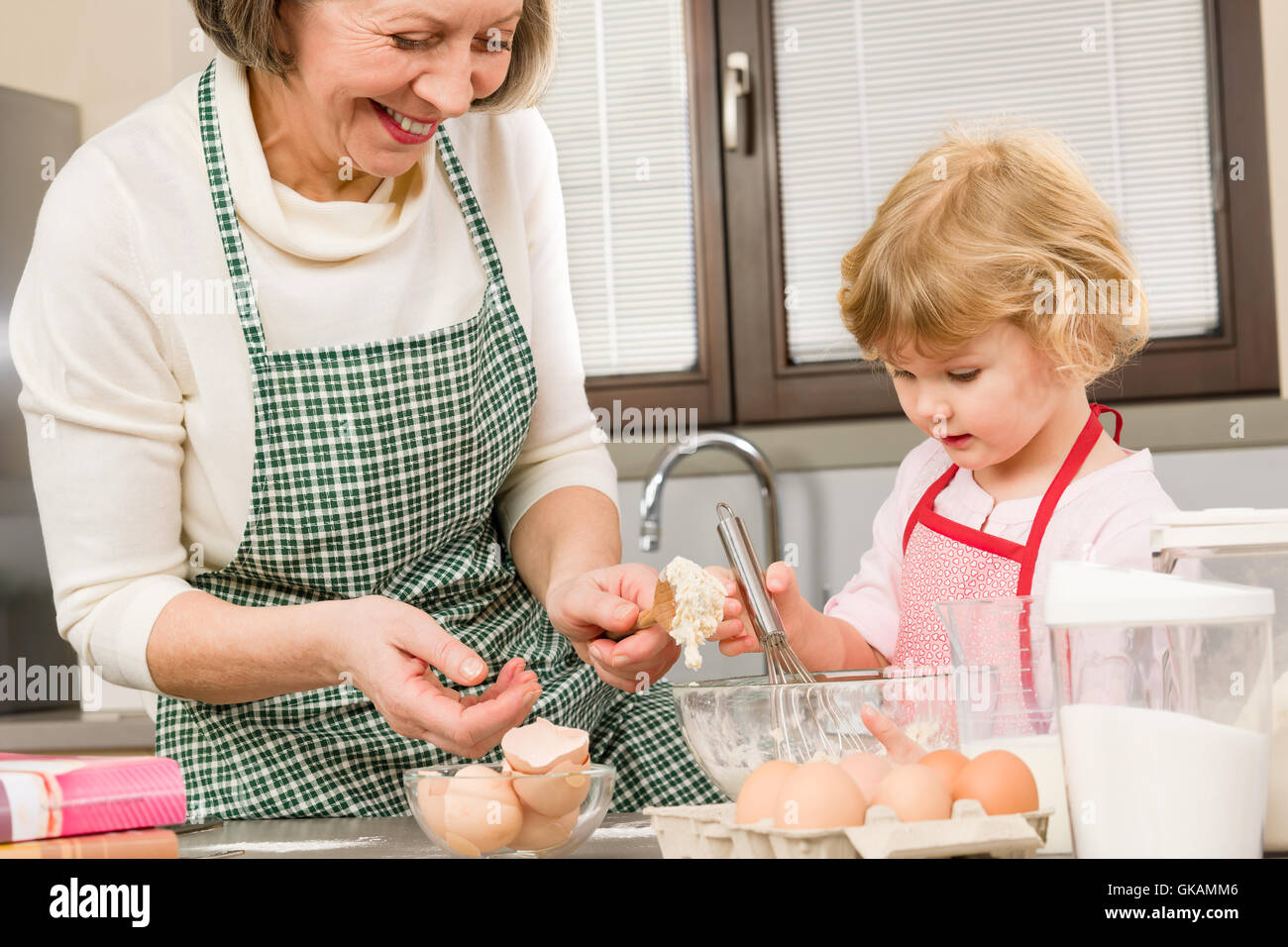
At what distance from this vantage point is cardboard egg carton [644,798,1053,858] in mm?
536

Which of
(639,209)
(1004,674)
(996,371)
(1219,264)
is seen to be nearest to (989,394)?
(996,371)

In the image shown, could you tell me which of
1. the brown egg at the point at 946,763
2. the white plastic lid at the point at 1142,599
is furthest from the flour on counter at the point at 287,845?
the white plastic lid at the point at 1142,599

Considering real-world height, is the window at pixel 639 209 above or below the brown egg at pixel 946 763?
above

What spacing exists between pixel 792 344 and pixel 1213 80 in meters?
0.88

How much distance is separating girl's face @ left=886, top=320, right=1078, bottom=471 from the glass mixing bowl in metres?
0.53

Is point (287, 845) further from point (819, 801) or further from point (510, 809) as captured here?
point (819, 801)

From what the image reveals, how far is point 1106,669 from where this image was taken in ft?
1.88

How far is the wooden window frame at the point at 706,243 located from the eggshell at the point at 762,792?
189cm

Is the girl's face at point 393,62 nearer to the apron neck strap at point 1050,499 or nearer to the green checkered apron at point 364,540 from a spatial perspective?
the green checkered apron at point 364,540

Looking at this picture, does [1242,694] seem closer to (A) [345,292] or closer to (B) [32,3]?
(A) [345,292]

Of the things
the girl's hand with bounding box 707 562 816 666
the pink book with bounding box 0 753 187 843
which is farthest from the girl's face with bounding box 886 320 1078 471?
the pink book with bounding box 0 753 187 843

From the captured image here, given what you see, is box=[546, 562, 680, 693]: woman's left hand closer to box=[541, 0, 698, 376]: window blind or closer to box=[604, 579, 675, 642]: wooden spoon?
box=[604, 579, 675, 642]: wooden spoon

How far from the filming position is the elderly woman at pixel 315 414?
41.2 inches

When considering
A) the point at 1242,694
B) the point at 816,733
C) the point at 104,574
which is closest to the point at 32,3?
the point at 104,574
